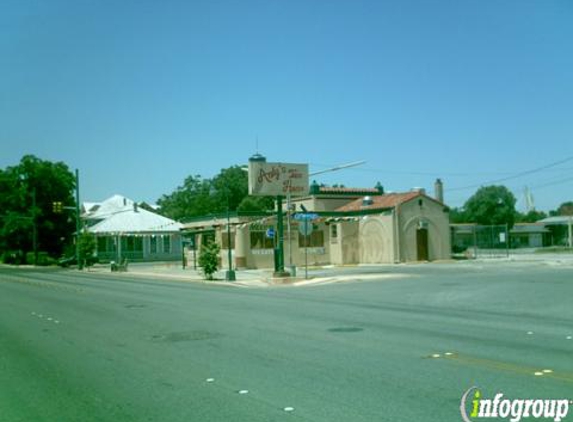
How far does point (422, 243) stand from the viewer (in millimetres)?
46000

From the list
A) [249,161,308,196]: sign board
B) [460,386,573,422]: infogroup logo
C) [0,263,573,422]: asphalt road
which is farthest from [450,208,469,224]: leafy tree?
[460,386,573,422]: infogroup logo

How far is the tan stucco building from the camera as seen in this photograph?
44.0 meters

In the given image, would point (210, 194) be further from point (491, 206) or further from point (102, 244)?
point (491, 206)

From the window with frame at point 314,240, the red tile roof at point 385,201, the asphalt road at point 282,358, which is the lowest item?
the asphalt road at point 282,358

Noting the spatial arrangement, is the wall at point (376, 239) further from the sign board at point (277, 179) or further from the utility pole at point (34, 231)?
the utility pole at point (34, 231)

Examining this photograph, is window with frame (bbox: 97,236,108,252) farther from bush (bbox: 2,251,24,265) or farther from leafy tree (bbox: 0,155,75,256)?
bush (bbox: 2,251,24,265)

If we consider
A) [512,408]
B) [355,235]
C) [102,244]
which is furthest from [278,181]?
[102,244]

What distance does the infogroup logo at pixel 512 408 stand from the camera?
675 centimetres

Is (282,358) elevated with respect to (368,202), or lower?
lower

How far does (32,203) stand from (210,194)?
1311 inches

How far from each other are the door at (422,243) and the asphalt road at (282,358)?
2489 cm

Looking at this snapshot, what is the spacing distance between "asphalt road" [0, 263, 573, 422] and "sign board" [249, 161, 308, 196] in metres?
14.6

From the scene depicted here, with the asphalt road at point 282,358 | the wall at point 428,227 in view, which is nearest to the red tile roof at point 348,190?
the wall at point 428,227

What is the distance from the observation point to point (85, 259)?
2307 inches
